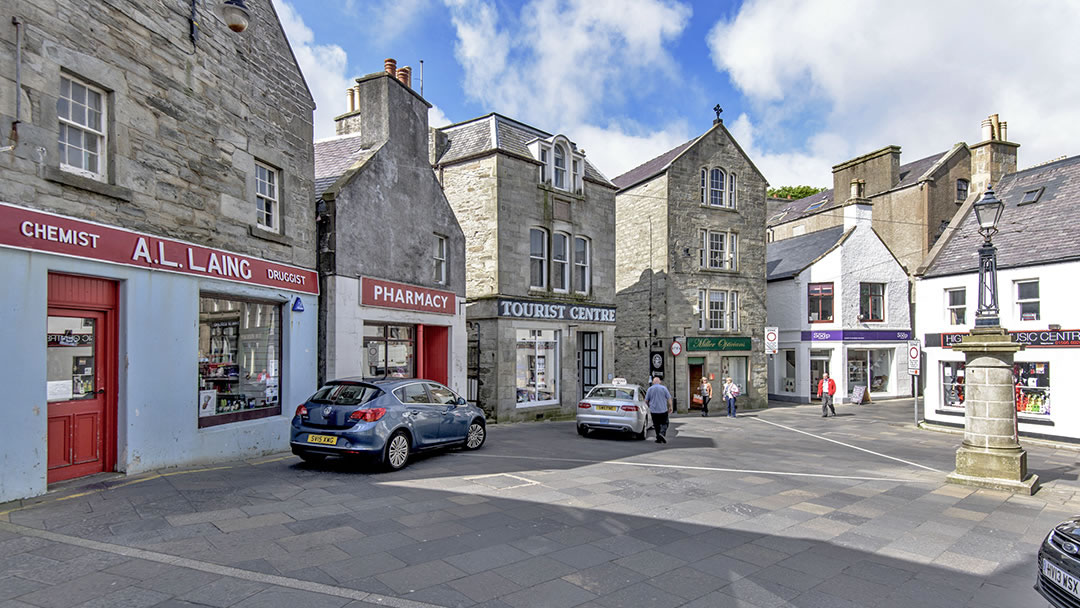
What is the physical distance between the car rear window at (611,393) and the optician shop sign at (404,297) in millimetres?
→ 4998

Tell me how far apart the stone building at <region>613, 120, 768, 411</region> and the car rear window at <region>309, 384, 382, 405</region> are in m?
19.3

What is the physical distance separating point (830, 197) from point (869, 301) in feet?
35.1

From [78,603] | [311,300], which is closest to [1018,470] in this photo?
[78,603]

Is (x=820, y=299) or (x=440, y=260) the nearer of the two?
(x=440, y=260)

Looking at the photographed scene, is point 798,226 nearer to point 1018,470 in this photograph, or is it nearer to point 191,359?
point 1018,470

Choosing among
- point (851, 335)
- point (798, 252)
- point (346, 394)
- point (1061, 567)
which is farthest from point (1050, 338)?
point (346, 394)

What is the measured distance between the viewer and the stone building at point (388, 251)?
14.0m

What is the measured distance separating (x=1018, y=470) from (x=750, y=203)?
22062 millimetres

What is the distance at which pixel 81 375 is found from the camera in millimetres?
8547

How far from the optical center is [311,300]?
13.5 meters

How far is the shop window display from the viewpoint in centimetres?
2131

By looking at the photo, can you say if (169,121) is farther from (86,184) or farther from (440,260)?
(440,260)

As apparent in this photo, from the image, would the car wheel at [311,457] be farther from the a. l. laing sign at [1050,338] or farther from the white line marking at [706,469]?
the a. l. laing sign at [1050,338]

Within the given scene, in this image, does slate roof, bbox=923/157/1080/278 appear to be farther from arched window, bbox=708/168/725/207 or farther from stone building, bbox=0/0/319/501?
stone building, bbox=0/0/319/501
